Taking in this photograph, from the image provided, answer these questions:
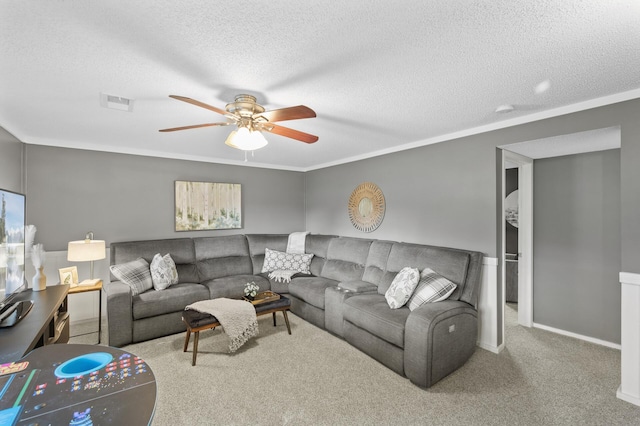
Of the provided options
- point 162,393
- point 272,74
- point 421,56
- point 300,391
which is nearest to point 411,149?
point 421,56

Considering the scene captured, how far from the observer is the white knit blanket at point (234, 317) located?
291cm

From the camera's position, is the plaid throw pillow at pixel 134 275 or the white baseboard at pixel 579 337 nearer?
the white baseboard at pixel 579 337

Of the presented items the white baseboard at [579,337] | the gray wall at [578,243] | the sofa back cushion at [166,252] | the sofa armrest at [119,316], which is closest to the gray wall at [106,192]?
the sofa back cushion at [166,252]

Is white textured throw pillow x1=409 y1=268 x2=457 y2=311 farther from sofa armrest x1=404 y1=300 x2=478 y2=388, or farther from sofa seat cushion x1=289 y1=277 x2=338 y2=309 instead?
sofa seat cushion x1=289 y1=277 x2=338 y2=309

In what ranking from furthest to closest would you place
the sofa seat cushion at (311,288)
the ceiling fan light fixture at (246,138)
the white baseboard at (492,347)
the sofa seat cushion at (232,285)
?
the sofa seat cushion at (232,285) < the sofa seat cushion at (311,288) < the white baseboard at (492,347) < the ceiling fan light fixture at (246,138)

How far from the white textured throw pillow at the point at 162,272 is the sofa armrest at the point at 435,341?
2934 mm

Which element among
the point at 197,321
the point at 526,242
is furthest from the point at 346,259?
the point at 526,242

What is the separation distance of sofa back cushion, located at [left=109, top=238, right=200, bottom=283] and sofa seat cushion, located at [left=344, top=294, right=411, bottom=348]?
7.72ft

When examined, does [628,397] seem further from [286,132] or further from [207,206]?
[207,206]

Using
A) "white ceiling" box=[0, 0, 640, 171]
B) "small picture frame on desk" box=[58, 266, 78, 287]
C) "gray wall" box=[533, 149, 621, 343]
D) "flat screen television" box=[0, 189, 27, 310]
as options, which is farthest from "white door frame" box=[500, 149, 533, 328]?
"small picture frame on desk" box=[58, 266, 78, 287]

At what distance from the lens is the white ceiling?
135 centimetres

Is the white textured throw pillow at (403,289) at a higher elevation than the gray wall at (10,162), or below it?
below

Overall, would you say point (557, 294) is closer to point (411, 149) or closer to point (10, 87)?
point (411, 149)

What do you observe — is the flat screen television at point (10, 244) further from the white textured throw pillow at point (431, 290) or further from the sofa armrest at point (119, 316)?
the white textured throw pillow at point (431, 290)
